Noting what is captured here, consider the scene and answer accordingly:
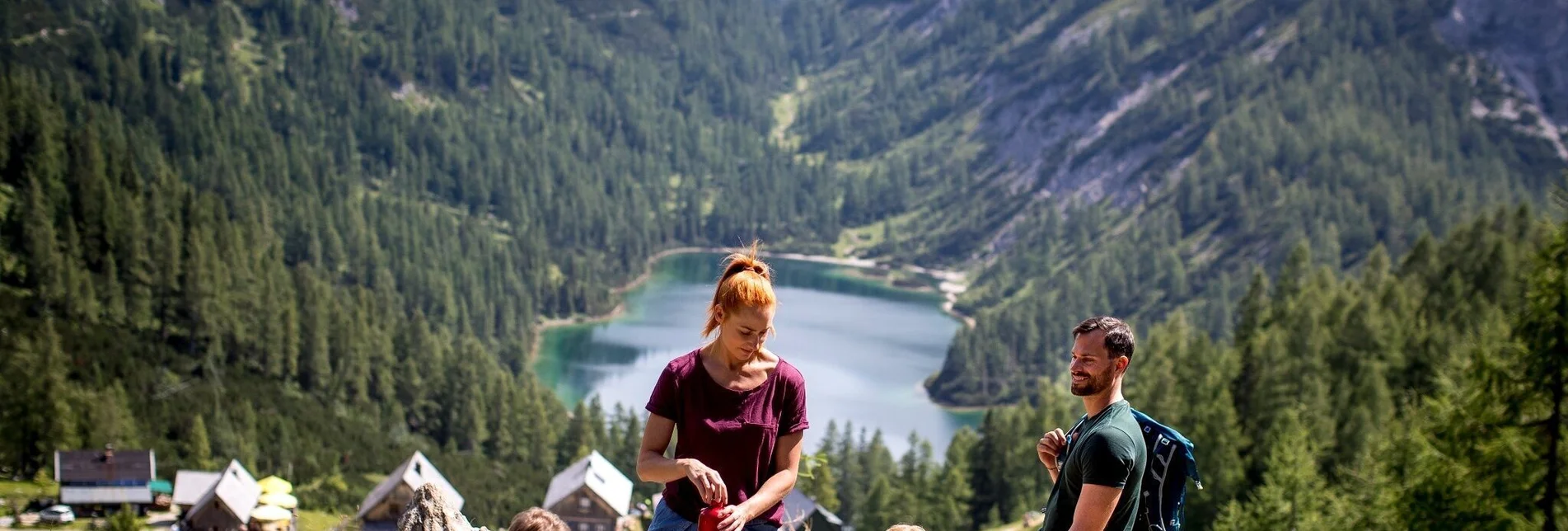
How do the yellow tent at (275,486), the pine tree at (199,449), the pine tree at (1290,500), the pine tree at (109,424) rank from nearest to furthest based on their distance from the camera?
the pine tree at (1290,500) → the yellow tent at (275,486) → the pine tree at (109,424) → the pine tree at (199,449)

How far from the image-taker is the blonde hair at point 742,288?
7.12m

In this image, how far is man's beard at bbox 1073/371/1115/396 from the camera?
7094 millimetres

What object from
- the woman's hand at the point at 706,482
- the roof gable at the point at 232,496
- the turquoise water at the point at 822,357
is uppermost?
the woman's hand at the point at 706,482

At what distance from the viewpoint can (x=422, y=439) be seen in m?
97.7

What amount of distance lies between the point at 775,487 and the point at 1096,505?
1864mm

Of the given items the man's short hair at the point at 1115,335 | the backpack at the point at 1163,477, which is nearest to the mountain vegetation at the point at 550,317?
the man's short hair at the point at 1115,335

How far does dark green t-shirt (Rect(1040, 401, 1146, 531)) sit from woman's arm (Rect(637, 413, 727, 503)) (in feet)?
6.38

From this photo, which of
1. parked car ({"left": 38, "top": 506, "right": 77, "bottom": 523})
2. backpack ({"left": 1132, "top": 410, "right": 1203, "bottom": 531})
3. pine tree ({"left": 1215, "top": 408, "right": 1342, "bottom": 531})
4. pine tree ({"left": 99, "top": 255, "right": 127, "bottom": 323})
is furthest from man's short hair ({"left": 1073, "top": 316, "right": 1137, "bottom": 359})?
pine tree ({"left": 99, "top": 255, "right": 127, "bottom": 323})

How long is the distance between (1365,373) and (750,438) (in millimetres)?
46406

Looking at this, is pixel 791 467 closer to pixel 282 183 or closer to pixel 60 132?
pixel 60 132

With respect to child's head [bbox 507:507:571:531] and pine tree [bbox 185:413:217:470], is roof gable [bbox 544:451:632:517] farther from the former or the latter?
pine tree [bbox 185:413:217:470]

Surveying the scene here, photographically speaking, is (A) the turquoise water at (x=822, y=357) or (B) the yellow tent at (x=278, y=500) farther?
(A) the turquoise water at (x=822, y=357)

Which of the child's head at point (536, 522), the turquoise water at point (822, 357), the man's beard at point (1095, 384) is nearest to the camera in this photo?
the child's head at point (536, 522)

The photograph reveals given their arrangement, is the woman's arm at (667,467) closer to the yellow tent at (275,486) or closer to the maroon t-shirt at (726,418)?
the maroon t-shirt at (726,418)
